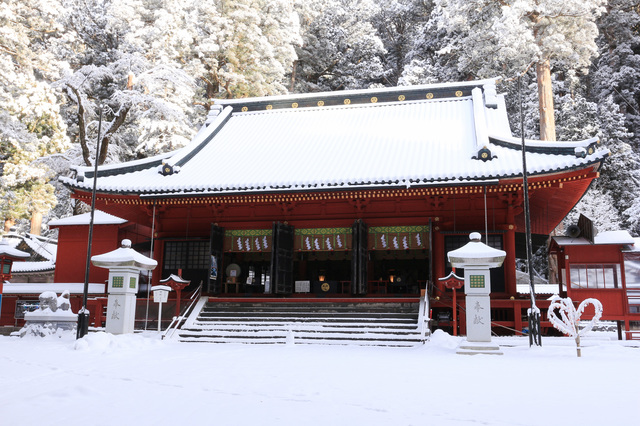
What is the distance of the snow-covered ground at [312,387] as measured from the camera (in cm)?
523

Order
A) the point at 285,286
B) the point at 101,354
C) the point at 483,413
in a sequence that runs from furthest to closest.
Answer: the point at 285,286 < the point at 101,354 < the point at 483,413

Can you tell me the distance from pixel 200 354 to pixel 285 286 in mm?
6353

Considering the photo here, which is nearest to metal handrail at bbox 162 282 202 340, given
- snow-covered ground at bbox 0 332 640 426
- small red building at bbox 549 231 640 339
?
snow-covered ground at bbox 0 332 640 426

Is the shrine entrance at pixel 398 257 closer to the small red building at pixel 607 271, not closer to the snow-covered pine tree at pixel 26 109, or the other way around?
the small red building at pixel 607 271

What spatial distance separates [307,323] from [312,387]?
24.5 ft

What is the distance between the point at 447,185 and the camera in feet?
48.5

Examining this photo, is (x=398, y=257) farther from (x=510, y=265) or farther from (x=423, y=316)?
(x=423, y=316)

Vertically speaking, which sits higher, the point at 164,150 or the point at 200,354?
the point at 164,150

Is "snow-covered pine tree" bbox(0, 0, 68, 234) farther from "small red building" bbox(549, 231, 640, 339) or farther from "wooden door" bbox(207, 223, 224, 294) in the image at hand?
"small red building" bbox(549, 231, 640, 339)

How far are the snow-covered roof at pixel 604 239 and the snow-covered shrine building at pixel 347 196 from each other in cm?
142

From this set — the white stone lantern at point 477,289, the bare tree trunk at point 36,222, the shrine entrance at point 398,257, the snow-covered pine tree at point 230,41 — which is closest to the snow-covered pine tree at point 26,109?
the bare tree trunk at point 36,222

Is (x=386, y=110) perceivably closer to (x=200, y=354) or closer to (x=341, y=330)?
(x=341, y=330)

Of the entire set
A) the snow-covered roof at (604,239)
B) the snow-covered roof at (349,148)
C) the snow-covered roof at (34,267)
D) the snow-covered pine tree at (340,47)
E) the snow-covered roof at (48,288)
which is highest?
the snow-covered pine tree at (340,47)

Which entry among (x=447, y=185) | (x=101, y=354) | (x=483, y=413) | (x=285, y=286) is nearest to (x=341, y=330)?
(x=285, y=286)
